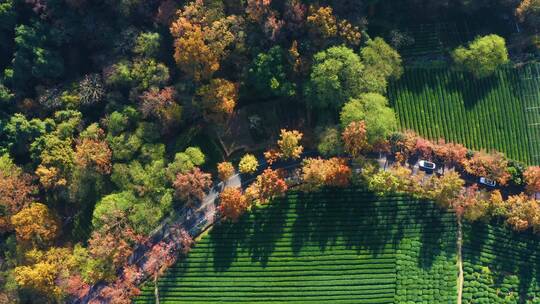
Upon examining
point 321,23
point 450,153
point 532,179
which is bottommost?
point 532,179

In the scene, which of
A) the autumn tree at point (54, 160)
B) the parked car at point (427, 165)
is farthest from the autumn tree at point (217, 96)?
the parked car at point (427, 165)

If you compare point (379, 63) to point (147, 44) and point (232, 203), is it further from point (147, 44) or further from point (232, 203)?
point (147, 44)

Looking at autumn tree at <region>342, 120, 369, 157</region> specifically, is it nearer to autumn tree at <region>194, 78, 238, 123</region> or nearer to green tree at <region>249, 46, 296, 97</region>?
green tree at <region>249, 46, 296, 97</region>

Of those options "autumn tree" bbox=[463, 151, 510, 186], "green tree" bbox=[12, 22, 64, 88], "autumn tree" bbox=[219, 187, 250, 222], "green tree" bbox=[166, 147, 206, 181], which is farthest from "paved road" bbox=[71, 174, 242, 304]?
"autumn tree" bbox=[463, 151, 510, 186]

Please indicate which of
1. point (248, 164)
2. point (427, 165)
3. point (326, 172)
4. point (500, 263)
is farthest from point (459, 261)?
point (248, 164)

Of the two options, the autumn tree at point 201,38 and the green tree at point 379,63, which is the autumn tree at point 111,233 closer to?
the autumn tree at point 201,38

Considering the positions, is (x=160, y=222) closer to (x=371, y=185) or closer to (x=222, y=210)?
(x=222, y=210)
